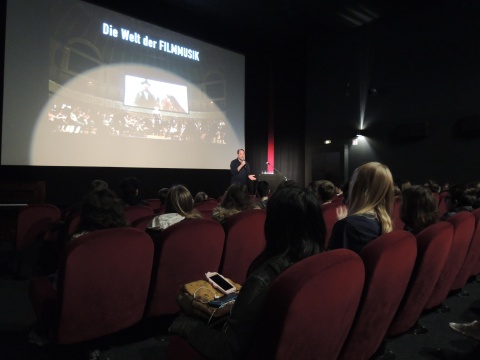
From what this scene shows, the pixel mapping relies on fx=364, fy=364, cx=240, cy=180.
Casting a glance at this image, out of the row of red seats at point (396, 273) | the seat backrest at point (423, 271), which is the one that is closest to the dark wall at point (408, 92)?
the row of red seats at point (396, 273)

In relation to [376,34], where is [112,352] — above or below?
below

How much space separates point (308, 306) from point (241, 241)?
1361 mm

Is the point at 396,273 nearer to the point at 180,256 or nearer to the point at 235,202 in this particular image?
the point at 180,256

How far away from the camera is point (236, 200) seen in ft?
9.29

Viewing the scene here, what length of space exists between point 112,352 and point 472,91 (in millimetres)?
8265

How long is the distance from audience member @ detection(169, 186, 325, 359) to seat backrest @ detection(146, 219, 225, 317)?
2.51 ft

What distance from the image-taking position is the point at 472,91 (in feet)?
24.7

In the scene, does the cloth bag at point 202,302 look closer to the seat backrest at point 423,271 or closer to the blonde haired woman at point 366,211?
the blonde haired woman at point 366,211

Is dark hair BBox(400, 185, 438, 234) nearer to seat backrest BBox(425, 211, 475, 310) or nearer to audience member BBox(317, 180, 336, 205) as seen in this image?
seat backrest BBox(425, 211, 475, 310)

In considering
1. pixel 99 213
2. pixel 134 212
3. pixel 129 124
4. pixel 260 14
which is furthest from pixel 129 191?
pixel 260 14

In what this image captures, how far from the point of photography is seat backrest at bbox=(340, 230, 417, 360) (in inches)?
51.0

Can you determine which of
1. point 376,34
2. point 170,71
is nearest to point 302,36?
point 376,34

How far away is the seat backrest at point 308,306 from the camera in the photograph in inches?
37.3

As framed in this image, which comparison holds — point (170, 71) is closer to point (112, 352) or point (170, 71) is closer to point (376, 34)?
point (376, 34)
